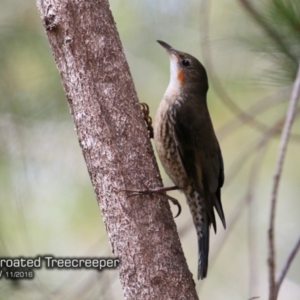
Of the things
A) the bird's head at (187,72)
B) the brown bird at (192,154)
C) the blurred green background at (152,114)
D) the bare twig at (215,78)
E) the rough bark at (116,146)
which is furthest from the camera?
the bird's head at (187,72)

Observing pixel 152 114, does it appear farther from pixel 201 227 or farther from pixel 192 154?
pixel 201 227

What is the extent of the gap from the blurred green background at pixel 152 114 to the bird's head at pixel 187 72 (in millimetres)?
75

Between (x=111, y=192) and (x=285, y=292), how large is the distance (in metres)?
2.62

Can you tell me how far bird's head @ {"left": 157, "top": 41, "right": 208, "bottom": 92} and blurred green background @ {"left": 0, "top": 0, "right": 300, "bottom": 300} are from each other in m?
0.08

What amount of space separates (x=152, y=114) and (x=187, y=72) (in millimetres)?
1057

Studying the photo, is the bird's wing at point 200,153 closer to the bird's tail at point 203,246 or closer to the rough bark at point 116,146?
the bird's tail at point 203,246

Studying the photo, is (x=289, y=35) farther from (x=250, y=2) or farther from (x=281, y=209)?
(x=281, y=209)

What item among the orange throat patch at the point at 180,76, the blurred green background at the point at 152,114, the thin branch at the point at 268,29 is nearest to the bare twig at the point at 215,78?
the blurred green background at the point at 152,114

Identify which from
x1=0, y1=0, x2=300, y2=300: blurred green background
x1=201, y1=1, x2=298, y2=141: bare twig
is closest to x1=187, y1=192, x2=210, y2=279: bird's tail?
x1=0, y1=0, x2=300, y2=300: blurred green background

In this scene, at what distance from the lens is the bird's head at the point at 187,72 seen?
3.08 meters

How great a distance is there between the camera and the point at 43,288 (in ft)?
7.53

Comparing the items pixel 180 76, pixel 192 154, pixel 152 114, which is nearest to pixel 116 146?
pixel 192 154

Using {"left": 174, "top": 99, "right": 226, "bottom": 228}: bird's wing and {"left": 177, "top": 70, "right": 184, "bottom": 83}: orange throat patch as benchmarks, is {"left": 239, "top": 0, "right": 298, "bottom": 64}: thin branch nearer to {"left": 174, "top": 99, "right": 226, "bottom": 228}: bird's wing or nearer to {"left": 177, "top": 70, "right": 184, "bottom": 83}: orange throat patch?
{"left": 174, "top": 99, "right": 226, "bottom": 228}: bird's wing

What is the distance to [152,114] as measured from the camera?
4125 mm
